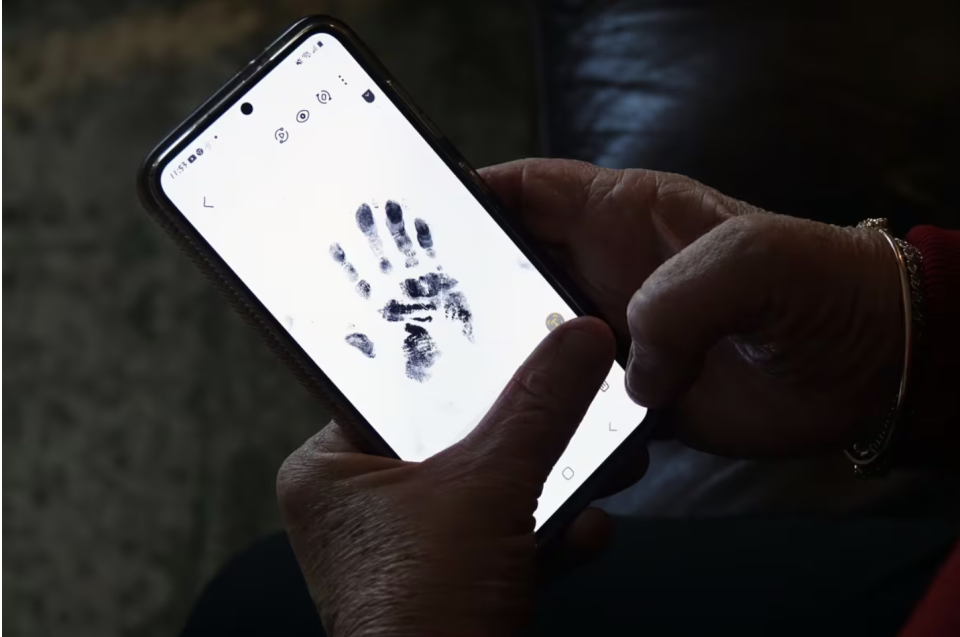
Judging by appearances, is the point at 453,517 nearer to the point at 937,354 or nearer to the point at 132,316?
the point at 937,354

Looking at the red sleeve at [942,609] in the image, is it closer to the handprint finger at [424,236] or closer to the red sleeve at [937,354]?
the red sleeve at [937,354]

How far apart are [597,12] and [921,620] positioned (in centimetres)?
56

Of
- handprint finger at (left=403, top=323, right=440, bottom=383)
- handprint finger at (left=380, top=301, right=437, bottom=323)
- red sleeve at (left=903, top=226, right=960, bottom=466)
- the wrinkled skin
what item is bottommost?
red sleeve at (left=903, top=226, right=960, bottom=466)

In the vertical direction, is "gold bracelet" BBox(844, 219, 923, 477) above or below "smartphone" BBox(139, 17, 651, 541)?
below

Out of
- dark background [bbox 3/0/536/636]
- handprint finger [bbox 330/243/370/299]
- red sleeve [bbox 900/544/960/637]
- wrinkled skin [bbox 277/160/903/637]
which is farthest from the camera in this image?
dark background [bbox 3/0/536/636]

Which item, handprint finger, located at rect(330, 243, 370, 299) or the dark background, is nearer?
handprint finger, located at rect(330, 243, 370, 299)

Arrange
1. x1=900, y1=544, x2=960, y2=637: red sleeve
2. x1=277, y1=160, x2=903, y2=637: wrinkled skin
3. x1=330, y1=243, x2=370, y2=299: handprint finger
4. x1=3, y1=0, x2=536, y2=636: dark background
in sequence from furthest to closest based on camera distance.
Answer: x1=3, y1=0, x2=536, y2=636: dark background < x1=330, y1=243, x2=370, y2=299: handprint finger < x1=277, y1=160, x2=903, y2=637: wrinkled skin < x1=900, y1=544, x2=960, y2=637: red sleeve

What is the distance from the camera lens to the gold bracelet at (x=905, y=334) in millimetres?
498

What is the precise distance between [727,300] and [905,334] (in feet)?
0.40

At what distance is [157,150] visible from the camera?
1.73ft

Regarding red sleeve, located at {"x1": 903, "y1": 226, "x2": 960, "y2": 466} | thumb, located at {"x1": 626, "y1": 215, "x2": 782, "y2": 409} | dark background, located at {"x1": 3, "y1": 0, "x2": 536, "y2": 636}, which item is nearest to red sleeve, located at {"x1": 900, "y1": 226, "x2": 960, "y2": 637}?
red sleeve, located at {"x1": 903, "y1": 226, "x2": 960, "y2": 466}

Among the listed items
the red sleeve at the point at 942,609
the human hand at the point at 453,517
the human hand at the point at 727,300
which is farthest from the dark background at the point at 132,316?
the red sleeve at the point at 942,609

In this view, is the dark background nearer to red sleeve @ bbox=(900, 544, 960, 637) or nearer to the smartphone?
the smartphone

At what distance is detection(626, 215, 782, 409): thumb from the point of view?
18.5 inches
